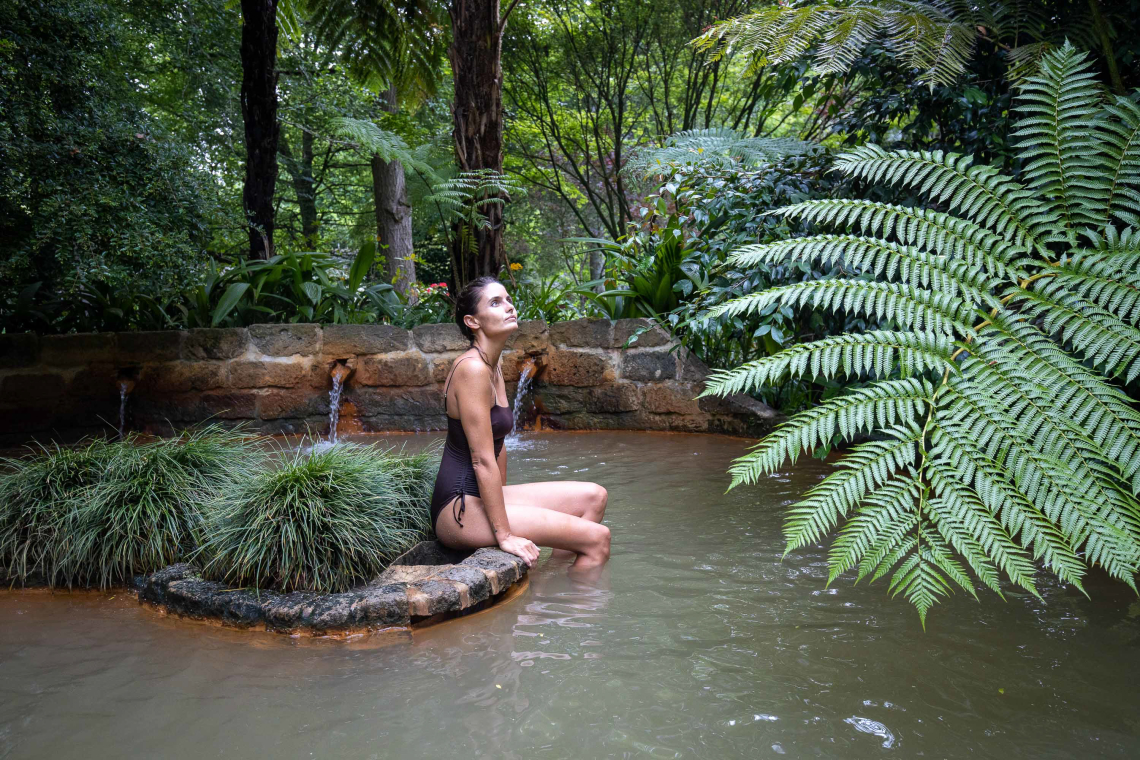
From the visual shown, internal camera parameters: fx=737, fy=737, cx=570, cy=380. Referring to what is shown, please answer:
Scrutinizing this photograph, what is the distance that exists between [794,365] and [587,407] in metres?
4.32

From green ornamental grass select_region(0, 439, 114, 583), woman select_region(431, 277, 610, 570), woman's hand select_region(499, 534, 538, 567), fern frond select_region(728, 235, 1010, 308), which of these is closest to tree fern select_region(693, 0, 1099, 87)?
fern frond select_region(728, 235, 1010, 308)

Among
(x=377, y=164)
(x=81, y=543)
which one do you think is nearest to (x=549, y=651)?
(x=81, y=543)

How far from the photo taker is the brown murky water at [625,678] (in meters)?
1.80

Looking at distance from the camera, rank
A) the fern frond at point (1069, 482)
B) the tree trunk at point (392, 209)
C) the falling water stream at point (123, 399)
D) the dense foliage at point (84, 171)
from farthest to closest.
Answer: the tree trunk at point (392, 209) → the falling water stream at point (123, 399) → the dense foliage at point (84, 171) → the fern frond at point (1069, 482)

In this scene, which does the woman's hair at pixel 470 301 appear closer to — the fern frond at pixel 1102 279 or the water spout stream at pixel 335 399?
the fern frond at pixel 1102 279

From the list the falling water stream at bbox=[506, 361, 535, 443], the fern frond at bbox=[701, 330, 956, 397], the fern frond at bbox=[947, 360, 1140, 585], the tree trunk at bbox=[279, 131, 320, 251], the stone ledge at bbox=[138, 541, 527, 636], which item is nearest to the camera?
the fern frond at bbox=[947, 360, 1140, 585]

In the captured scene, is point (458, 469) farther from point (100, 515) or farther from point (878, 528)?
point (878, 528)

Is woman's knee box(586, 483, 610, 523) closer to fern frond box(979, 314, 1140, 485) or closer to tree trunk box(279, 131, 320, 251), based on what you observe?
fern frond box(979, 314, 1140, 485)

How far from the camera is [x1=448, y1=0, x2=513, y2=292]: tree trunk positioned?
Answer: 5.67 m

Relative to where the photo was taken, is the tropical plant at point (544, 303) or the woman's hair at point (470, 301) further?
the tropical plant at point (544, 303)

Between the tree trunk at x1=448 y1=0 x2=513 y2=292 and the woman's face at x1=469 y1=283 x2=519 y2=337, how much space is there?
10.5ft

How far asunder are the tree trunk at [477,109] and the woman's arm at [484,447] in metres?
3.41

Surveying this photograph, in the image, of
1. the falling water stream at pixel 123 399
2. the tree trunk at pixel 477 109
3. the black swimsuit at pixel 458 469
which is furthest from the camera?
the falling water stream at pixel 123 399

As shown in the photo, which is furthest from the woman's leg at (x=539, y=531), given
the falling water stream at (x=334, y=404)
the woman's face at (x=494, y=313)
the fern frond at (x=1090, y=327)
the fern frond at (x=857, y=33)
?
the falling water stream at (x=334, y=404)
